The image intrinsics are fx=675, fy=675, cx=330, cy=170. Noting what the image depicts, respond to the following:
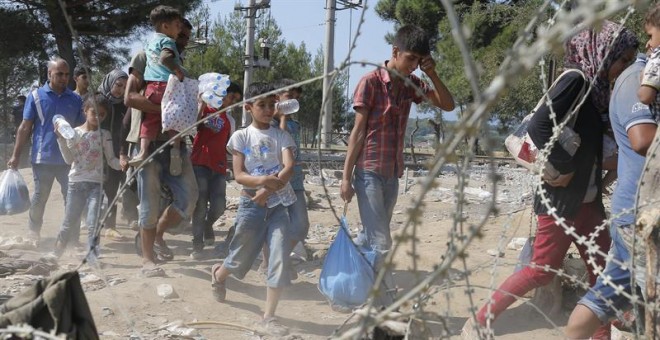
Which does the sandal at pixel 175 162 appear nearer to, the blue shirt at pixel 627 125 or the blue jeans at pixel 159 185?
the blue jeans at pixel 159 185

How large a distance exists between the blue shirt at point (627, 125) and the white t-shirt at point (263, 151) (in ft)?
6.54

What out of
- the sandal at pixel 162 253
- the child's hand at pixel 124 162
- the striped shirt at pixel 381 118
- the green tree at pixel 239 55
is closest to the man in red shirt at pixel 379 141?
the striped shirt at pixel 381 118

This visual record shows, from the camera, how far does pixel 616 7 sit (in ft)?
3.32

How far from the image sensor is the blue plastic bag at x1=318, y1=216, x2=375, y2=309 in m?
4.32

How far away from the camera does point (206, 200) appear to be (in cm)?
594

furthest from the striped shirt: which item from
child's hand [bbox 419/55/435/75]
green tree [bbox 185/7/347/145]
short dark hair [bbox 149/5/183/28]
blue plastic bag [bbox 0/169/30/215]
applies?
green tree [bbox 185/7/347/145]

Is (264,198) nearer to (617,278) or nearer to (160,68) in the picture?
(160,68)

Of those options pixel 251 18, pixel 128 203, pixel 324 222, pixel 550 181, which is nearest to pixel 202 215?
pixel 128 203

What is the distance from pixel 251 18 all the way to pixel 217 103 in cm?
1929

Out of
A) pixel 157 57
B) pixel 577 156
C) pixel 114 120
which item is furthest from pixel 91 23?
pixel 577 156

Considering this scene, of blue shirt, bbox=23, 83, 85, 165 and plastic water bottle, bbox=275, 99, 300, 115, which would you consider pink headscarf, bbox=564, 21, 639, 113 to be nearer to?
plastic water bottle, bbox=275, 99, 300, 115

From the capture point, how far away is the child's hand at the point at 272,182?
13.0 feet

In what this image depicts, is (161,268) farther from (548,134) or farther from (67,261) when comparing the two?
(548,134)

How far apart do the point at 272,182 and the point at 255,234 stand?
14.2 inches
